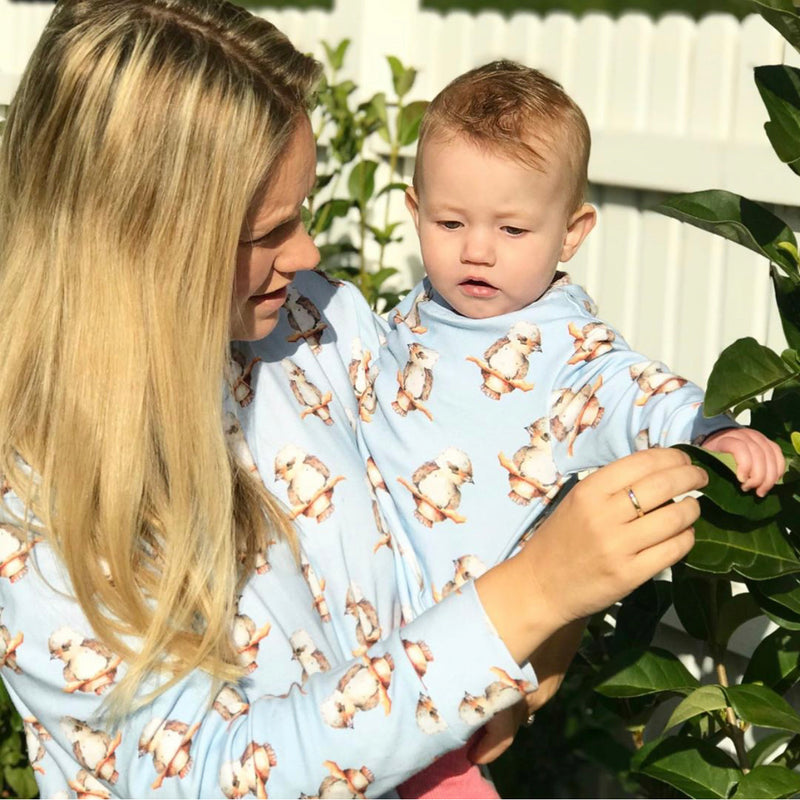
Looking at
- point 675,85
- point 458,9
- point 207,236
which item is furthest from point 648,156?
point 207,236

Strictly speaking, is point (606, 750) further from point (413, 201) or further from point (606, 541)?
point (606, 541)

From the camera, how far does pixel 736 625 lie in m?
2.46

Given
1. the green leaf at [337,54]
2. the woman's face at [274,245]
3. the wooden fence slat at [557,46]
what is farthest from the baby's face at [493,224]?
the green leaf at [337,54]

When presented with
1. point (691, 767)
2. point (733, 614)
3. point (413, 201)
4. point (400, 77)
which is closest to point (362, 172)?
point (400, 77)

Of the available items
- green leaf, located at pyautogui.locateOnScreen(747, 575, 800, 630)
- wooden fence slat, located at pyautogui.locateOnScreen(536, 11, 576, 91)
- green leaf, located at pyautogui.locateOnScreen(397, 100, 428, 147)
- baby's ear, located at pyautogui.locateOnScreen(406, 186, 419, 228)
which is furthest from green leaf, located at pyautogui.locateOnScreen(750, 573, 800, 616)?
green leaf, located at pyautogui.locateOnScreen(397, 100, 428, 147)

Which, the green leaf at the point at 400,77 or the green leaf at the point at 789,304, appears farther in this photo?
the green leaf at the point at 400,77

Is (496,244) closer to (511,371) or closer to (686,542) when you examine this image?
(511,371)

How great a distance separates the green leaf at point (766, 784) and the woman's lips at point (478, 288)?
83 cm

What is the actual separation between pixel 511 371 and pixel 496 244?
0.20m

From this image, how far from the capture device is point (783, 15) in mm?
1694

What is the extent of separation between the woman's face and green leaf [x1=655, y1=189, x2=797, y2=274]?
51cm

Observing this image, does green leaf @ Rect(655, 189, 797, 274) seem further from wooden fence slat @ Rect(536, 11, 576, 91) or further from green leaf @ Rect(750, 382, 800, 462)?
wooden fence slat @ Rect(536, 11, 576, 91)

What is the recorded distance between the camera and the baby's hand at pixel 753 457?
5.57 ft

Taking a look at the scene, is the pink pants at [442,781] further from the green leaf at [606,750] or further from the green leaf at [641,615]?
the green leaf at [606,750]
